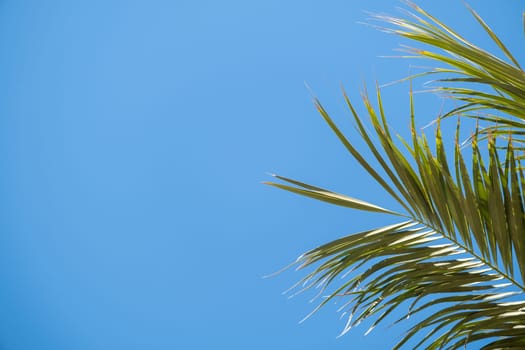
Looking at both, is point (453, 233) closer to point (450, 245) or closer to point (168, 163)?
point (450, 245)

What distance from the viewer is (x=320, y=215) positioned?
957cm

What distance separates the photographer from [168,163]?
967cm

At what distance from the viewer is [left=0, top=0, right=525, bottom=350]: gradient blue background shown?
930cm

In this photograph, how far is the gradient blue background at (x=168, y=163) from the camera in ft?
30.5

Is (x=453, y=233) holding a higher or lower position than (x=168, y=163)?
lower

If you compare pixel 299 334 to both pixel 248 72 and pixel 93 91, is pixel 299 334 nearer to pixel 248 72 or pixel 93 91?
pixel 248 72

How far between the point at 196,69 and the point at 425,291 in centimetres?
866

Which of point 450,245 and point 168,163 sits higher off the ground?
point 168,163

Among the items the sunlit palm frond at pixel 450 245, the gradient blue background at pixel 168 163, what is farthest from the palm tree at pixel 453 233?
the gradient blue background at pixel 168 163

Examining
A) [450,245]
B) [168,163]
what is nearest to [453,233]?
[450,245]

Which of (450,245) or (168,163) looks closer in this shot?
(450,245)

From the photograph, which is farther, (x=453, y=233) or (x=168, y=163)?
(x=168, y=163)

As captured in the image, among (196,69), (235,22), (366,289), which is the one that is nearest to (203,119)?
(196,69)

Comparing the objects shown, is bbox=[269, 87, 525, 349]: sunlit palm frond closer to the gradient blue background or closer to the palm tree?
the palm tree
